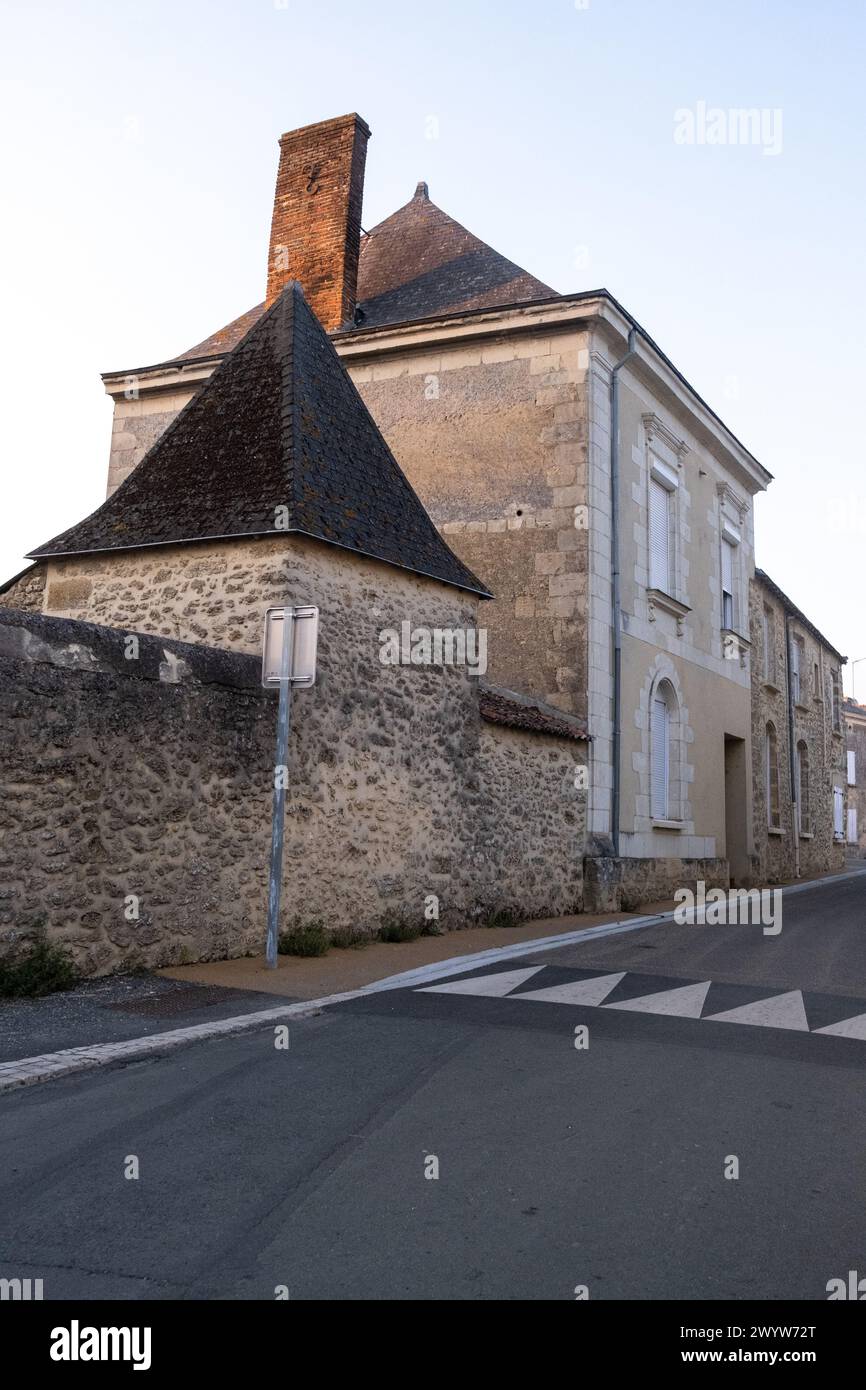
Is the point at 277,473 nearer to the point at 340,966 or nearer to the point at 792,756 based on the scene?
the point at 340,966

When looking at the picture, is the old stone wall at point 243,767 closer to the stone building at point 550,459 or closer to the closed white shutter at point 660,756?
the stone building at point 550,459

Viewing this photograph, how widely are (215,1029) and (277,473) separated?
526cm

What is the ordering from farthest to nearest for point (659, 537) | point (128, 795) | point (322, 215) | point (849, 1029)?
point (659, 537), point (322, 215), point (128, 795), point (849, 1029)

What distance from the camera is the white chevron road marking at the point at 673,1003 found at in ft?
21.3

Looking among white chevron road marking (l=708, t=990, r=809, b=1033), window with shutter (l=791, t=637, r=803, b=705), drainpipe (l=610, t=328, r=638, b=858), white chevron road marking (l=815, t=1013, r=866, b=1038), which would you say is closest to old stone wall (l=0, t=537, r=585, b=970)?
drainpipe (l=610, t=328, r=638, b=858)

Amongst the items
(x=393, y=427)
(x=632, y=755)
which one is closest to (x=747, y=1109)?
(x=632, y=755)

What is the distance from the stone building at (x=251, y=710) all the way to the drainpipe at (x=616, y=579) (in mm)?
1697

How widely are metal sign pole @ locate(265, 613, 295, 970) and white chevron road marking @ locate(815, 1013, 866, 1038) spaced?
3647 millimetres

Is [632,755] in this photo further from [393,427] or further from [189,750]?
[189,750]

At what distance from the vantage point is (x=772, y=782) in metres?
22.5
